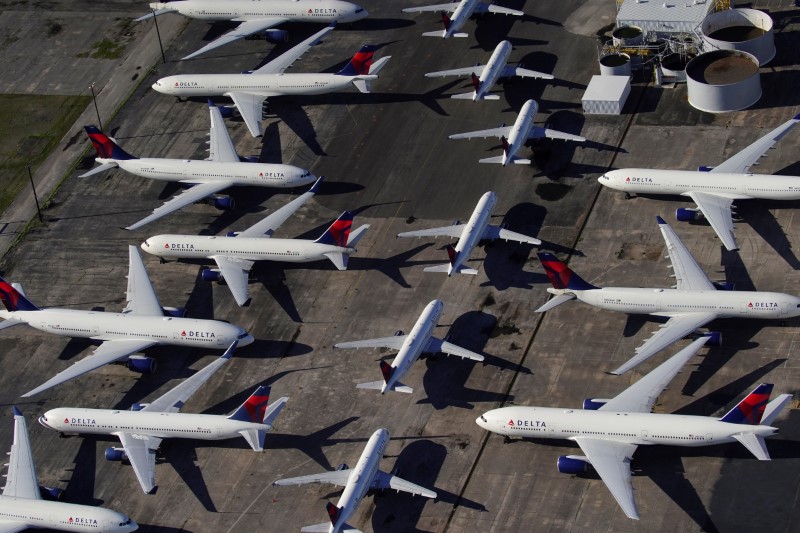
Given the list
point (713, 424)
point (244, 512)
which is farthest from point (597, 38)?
point (244, 512)

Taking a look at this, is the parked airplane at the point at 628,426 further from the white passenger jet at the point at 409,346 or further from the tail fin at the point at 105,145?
the tail fin at the point at 105,145

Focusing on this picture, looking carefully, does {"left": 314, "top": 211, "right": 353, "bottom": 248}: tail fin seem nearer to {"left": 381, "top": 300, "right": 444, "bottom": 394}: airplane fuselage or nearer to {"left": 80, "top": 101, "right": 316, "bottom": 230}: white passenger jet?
{"left": 381, "top": 300, "right": 444, "bottom": 394}: airplane fuselage

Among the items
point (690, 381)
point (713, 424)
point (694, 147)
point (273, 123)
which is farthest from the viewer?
point (273, 123)

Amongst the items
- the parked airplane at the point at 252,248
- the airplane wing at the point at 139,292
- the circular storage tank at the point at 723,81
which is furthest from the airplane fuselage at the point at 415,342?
the circular storage tank at the point at 723,81

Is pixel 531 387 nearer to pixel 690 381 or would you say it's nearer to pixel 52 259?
pixel 690 381

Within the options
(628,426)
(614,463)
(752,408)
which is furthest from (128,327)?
(752,408)

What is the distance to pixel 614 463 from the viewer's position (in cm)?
9819

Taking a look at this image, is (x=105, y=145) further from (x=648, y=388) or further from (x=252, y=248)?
(x=648, y=388)

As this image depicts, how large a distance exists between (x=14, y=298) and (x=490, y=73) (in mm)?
52223

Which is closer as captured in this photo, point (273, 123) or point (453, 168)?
point (453, 168)

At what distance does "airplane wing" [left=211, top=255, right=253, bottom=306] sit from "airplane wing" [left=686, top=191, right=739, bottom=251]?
40.6 metres

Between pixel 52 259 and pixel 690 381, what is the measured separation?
62423 millimetres

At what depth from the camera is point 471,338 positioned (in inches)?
4437

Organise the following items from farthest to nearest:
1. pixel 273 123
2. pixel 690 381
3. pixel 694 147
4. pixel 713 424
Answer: pixel 273 123 < pixel 694 147 < pixel 690 381 < pixel 713 424
